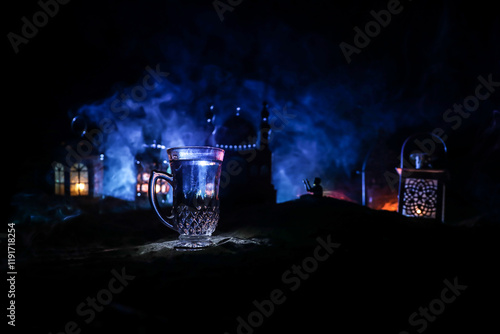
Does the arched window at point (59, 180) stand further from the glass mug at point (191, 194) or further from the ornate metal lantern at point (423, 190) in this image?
the ornate metal lantern at point (423, 190)

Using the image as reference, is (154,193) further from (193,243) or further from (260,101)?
(260,101)

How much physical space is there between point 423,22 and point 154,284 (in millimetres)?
11470

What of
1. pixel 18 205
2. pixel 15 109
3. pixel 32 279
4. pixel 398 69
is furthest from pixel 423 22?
pixel 18 205

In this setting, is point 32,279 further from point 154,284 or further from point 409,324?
point 409,324

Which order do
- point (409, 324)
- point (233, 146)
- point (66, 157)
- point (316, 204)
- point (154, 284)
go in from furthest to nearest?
point (233, 146)
point (66, 157)
point (316, 204)
point (154, 284)
point (409, 324)

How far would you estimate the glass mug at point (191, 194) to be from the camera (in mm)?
3002

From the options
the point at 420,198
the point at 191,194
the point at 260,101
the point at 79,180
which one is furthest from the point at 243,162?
the point at 191,194

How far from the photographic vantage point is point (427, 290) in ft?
6.36

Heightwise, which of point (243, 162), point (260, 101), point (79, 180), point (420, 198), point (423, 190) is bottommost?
point (420, 198)

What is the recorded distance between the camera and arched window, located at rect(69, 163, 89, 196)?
11049 millimetres

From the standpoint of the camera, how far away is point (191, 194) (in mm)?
3043

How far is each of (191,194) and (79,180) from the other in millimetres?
9963

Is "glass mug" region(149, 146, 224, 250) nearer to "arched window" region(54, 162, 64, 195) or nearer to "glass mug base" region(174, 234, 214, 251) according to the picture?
"glass mug base" region(174, 234, 214, 251)

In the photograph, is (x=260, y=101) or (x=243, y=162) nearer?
(x=243, y=162)
